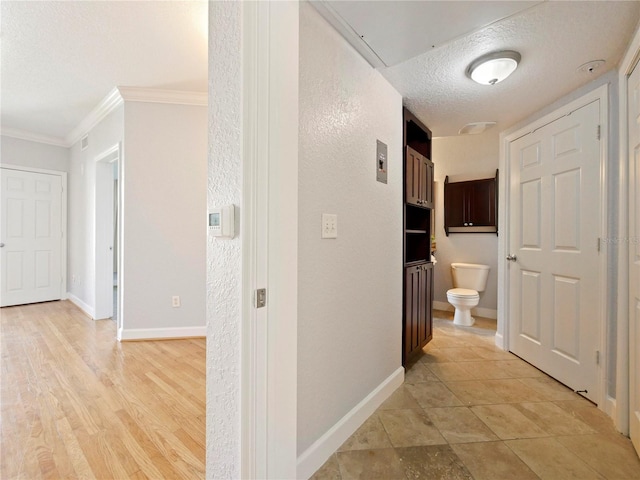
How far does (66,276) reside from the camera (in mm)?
4777

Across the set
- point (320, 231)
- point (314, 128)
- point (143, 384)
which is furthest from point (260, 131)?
point (143, 384)

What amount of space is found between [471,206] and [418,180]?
1.94 meters

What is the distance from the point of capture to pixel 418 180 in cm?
246

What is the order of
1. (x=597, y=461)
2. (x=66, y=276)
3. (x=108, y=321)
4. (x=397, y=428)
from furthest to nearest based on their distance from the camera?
(x=66, y=276)
(x=108, y=321)
(x=397, y=428)
(x=597, y=461)

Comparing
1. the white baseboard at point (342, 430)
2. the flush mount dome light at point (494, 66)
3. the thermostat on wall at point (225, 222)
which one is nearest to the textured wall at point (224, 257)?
the thermostat on wall at point (225, 222)

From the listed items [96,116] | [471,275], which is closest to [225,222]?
[471,275]

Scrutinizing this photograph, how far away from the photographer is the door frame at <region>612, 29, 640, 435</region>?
1.63 m

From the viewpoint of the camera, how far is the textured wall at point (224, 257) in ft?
3.06

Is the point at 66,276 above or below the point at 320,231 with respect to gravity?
below

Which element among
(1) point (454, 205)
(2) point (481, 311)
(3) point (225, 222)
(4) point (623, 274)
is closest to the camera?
(3) point (225, 222)

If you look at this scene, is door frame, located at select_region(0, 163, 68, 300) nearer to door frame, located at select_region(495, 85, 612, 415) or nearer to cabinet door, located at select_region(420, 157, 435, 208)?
cabinet door, located at select_region(420, 157, 435, 208)

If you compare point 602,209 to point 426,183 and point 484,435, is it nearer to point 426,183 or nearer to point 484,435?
point 426,183

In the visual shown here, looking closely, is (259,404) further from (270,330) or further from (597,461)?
(597,461)

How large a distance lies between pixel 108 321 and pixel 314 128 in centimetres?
390
